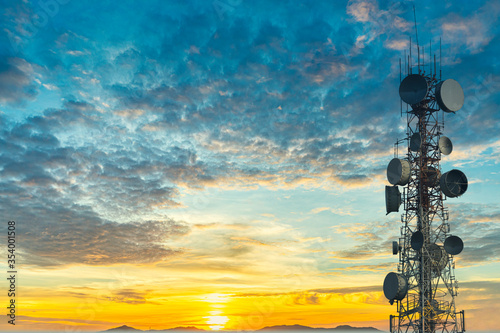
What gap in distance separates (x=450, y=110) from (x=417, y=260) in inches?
799

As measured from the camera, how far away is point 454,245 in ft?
199

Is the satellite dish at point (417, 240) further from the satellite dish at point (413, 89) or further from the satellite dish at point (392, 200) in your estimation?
the satellite dish at point (413, 89)

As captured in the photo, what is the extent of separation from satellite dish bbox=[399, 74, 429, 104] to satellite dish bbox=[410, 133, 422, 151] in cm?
481

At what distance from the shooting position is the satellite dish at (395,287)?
200 feet

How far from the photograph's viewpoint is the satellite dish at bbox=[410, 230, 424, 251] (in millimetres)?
59875

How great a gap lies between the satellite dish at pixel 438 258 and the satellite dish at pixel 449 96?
18.4 metres

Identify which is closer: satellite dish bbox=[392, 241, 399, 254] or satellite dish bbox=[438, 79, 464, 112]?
satellite dish bbox=[438, 79, 464, 112]

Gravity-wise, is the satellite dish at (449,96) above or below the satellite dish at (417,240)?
above

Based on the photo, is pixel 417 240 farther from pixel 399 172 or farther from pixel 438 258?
pixel 399 172

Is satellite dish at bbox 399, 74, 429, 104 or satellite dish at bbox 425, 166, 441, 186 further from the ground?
satellite dish at bbox 399, 74, 429, 104

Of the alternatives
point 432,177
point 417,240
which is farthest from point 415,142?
point 417,240

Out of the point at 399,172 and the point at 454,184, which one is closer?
the point at 454,184

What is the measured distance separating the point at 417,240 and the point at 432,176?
30.5 ft

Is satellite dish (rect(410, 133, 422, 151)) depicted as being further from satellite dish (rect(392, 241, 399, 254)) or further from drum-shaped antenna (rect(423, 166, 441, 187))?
Answer: satellite dish (rect(392, 241, 399, 254))
